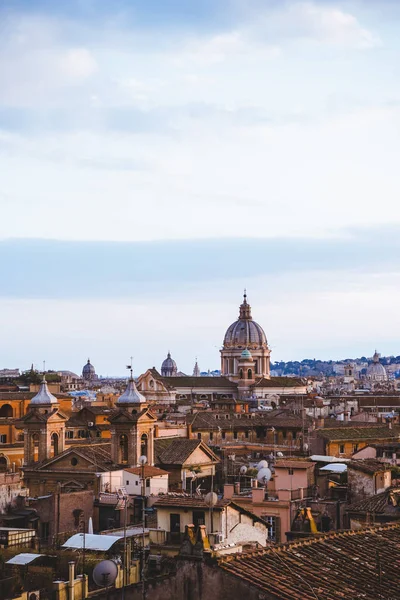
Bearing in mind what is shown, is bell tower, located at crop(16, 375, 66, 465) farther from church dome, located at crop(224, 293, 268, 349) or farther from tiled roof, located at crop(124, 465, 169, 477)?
church dome, located at crop(224, 293, 268, 349)

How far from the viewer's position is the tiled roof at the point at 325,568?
13270 mm

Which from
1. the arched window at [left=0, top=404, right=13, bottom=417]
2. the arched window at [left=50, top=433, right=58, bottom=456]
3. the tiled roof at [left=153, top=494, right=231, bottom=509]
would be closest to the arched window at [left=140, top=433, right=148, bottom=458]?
the arched window at [left=50, top=433, right=58, bottom=456]

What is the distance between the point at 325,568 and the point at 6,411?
57141mm

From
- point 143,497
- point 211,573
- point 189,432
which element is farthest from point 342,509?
point 189,432

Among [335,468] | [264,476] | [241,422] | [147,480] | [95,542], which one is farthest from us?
[241,422]

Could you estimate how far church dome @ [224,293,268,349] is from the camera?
443ft

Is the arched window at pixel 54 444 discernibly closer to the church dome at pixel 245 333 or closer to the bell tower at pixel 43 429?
the bell tower at pixel 43 429

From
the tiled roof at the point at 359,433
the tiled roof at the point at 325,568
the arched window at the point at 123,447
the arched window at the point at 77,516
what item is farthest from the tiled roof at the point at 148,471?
the tiled roof at the point at 325,568

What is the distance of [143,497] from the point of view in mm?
31922

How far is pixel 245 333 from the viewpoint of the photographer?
136 meters

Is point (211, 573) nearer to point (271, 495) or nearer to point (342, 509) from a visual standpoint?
point (342, 509)

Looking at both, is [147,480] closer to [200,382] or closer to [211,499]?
[211,499]

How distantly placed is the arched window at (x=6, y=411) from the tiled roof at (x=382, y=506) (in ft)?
149

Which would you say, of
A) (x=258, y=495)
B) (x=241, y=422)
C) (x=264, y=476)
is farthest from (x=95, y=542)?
(x=241, y=422)
